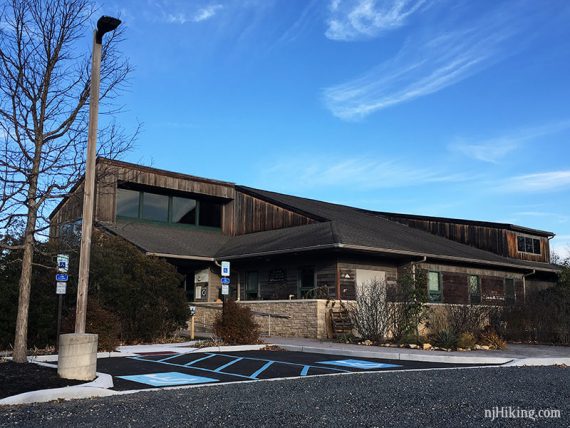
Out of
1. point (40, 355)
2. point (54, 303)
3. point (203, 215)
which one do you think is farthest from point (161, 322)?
point (203, 215)

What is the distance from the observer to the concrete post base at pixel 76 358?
9836 mm

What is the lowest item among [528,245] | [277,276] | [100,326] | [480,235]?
[100,326]

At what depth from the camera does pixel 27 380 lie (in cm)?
950

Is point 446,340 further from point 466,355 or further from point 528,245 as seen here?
point 528,245

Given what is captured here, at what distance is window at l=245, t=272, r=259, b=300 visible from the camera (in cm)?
2539

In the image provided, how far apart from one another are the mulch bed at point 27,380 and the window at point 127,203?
16.3m

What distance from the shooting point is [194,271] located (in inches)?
1066

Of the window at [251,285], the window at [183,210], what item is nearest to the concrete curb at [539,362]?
the window at [251,285]

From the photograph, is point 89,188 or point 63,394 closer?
point 63,394

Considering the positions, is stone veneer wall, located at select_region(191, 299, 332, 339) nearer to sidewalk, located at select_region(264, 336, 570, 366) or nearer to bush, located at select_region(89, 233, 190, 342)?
sidewalk, located at select_region(264, 336, 570, 366)

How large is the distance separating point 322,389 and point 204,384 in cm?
220

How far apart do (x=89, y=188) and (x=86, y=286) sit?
1865mm

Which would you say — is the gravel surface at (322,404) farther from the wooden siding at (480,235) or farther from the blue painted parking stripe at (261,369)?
the wooden siding at (480,235)

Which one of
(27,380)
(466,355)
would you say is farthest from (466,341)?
(27,380)
